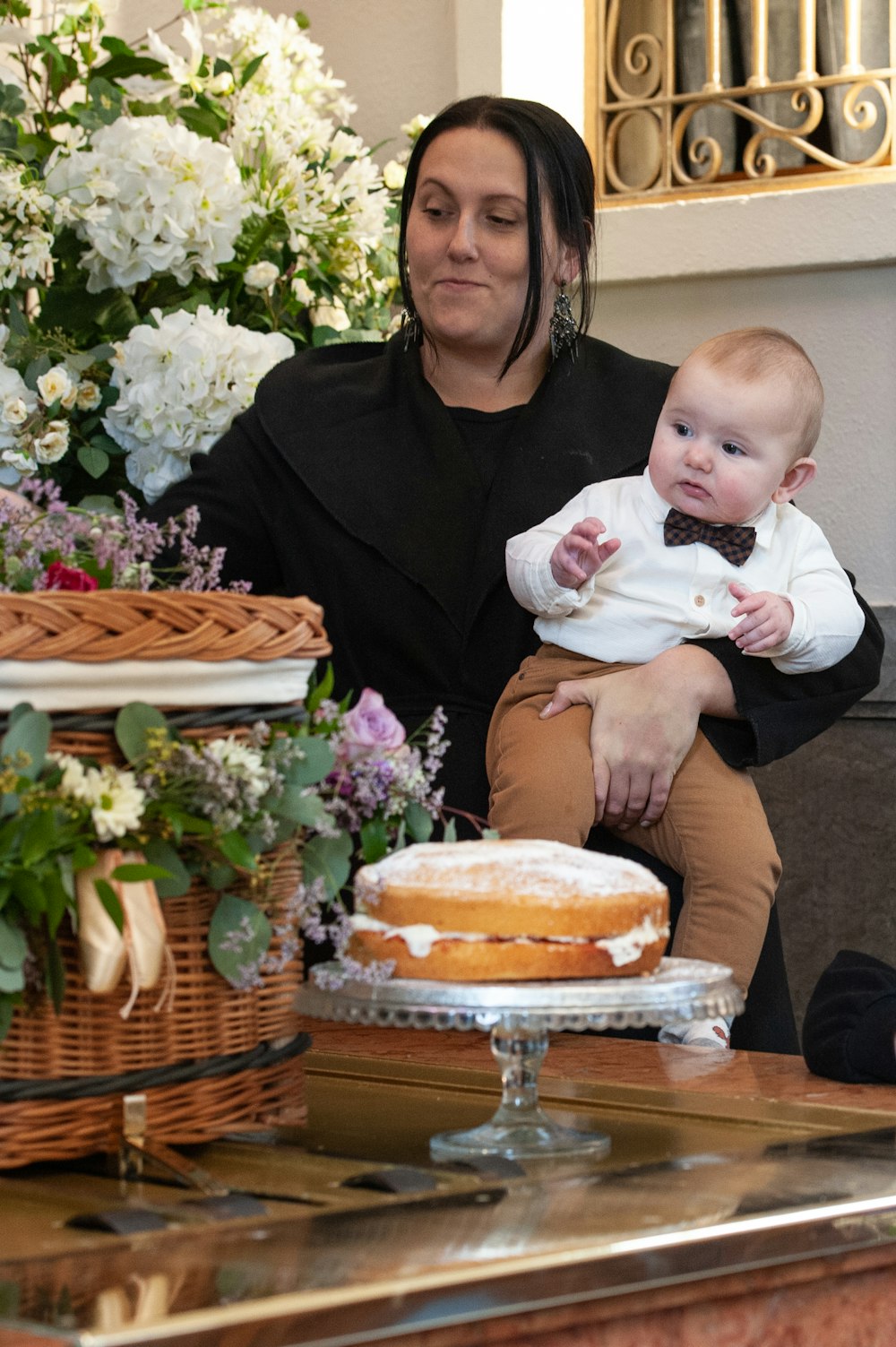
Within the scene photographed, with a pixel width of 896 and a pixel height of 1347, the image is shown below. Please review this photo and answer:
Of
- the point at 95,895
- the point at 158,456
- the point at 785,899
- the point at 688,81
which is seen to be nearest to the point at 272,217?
the point at 158,456

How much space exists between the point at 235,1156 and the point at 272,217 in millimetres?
1522

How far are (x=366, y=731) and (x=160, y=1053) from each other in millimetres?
215

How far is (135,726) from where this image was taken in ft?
2.92

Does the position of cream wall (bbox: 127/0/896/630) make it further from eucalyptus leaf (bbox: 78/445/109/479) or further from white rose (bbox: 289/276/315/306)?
eucalyptus leaf (bbox: 78/445/109/479)

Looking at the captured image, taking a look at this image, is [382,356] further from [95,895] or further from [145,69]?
[95,895]

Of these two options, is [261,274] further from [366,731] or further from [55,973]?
[55,973]

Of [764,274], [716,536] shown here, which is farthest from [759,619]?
[764,274]

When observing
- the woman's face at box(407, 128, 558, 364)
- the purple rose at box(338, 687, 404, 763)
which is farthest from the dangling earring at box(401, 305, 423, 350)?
the purple rose at box(338, 687, 404, 763)

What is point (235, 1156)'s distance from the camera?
3.12ft

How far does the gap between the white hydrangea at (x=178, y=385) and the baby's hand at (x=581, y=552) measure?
535 millimetres

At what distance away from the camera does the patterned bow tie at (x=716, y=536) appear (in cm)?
188

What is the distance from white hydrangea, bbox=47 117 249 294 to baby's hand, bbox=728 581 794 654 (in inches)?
30.2

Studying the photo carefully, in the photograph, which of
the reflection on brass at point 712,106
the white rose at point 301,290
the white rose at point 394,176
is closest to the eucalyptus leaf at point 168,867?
the white rose at point 301,290

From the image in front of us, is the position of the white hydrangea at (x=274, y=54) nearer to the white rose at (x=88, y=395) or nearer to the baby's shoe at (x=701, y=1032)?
the white rose at (x=88, y=395)
